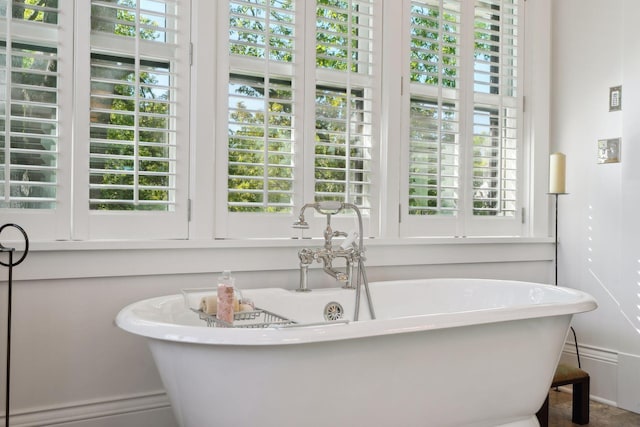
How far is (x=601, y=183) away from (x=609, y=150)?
0.18 meters

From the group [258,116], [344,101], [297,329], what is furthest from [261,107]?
[297,329]

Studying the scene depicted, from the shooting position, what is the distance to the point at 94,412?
201 centimetres

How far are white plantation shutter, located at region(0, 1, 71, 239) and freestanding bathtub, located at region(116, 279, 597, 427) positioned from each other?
0.56m

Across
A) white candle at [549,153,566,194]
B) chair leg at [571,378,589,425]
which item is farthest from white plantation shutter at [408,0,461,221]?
chair leg at [571,378,589,425]

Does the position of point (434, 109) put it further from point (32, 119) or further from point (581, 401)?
point (32, 119)

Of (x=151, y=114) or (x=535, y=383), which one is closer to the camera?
(x=535, y=383)

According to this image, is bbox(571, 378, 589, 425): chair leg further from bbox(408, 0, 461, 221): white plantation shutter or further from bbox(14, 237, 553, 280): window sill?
bbox(408, 0, 461, 221): white plantation shutter

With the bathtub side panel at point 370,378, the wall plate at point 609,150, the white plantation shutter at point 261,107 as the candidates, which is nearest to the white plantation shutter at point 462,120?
the wall plate at point 609,150

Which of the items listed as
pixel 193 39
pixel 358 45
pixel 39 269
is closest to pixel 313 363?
pixel 39 269

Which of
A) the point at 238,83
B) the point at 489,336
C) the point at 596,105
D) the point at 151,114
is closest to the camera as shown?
the point at 489,336

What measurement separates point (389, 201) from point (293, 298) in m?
0.79

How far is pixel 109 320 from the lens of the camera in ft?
6.70

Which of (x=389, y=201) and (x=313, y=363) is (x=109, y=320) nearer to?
(x=313, y=363)

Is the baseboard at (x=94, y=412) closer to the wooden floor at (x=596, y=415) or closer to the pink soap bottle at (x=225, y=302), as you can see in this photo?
the pink soap bottle at (x=225, y=302)
